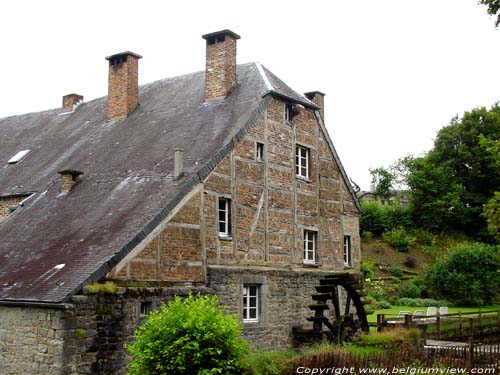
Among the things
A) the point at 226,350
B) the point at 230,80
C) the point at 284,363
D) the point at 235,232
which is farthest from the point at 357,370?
the point at 230,80

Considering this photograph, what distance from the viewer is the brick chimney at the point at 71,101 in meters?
24.4

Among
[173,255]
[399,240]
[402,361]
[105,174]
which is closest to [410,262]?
[399,240]

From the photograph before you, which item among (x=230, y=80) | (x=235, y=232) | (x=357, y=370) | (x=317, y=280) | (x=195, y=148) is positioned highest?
(x=230, y=80)

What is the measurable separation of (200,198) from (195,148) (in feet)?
5.85

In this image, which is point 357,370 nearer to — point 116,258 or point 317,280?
point 116,258

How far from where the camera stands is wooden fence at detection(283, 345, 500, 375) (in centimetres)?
1055

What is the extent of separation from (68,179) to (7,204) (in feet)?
9.97

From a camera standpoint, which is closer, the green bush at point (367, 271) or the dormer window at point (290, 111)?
the dormer window at point (290, 111)

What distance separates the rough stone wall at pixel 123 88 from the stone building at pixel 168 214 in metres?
0.04

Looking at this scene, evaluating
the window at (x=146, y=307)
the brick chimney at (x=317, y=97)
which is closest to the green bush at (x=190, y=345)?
the window at (x=146, y=307)

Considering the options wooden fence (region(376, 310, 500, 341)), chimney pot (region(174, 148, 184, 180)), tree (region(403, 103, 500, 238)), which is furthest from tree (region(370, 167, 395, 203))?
chimney pot (region(174, 148, 184, 180))

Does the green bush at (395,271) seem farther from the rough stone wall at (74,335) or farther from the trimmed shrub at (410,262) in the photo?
the rough stone wall at (74,335)

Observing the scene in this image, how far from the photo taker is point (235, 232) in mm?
15953

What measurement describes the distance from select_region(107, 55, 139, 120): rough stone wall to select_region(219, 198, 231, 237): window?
6.16 metres
